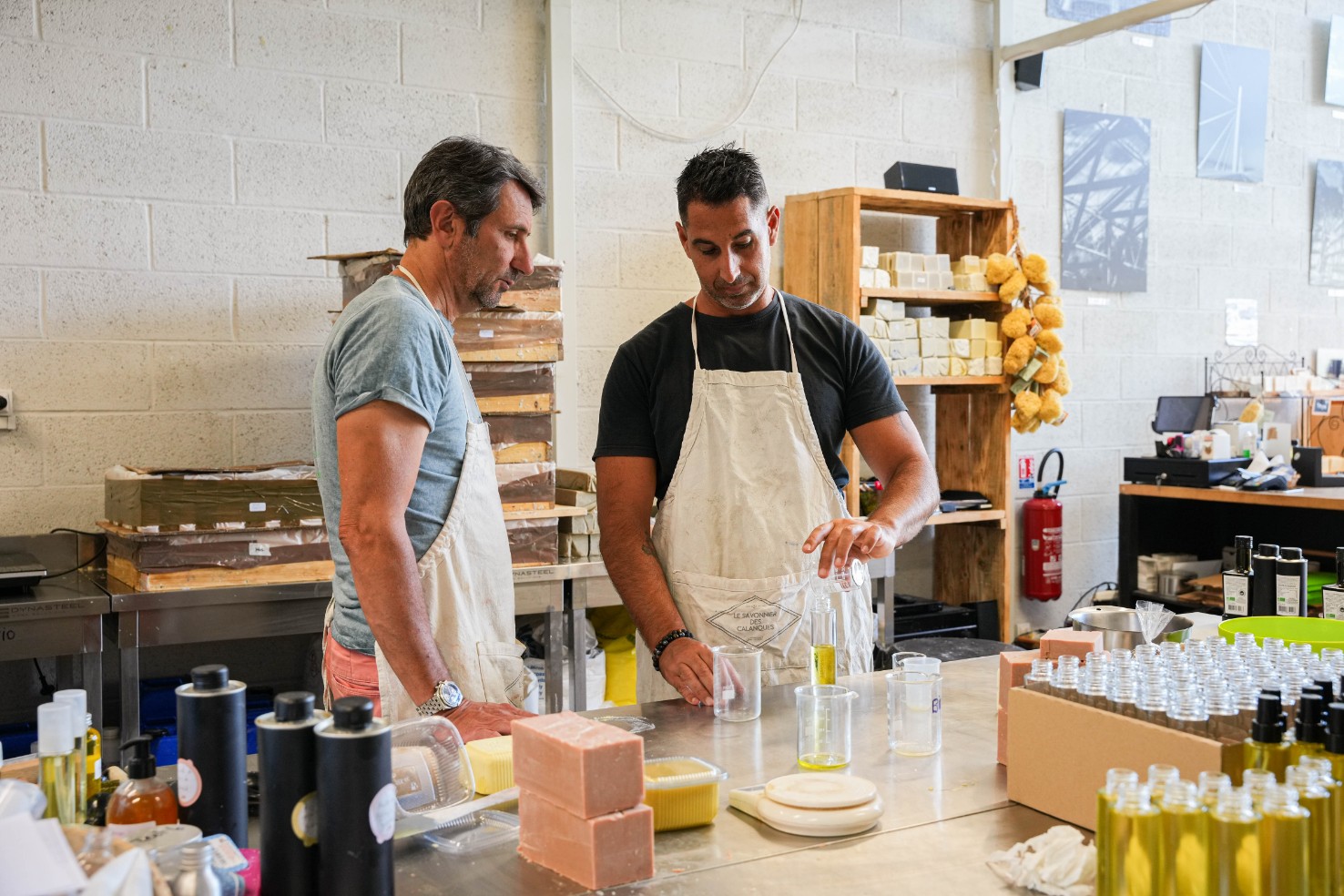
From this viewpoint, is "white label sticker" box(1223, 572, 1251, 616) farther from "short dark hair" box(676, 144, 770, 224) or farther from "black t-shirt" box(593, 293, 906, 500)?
"short dark hair" box(676, 144, 770, 224)

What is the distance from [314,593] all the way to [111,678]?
31.0 inches

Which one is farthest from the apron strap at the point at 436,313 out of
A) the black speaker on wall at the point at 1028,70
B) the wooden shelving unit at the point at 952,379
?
the black speaker on wall at the point at 1028,70

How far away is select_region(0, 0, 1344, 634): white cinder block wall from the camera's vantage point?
325 centimetres

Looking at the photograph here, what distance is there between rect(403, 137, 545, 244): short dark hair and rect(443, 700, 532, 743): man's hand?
793 millimetres

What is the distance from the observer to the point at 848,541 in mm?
2021

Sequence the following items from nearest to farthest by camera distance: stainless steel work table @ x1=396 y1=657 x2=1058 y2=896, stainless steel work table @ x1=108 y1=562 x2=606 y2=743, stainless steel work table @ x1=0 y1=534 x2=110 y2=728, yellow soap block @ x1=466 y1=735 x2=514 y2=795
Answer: stainless steel work table @ x1=396 y1=657 x2=1058 y2=896 → yellow soap block @ x1=466 y1=735 x2=514 y2=795 → stainless steel work table @ x1=0 y1=534 x2=110 y2=728 → stainless steel work table @ x1=108 y1=562 x2=606 y2=743

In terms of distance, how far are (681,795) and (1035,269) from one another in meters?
3.41

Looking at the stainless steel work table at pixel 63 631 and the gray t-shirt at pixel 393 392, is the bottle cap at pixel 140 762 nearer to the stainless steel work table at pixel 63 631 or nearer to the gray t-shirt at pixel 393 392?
the gray t-shirt at pixel 393 392

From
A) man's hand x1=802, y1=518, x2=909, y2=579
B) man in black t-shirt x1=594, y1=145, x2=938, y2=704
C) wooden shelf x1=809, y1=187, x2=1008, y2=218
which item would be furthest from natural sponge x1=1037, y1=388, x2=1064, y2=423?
man's hand x1=802, y1=518, x2=909, y2=579

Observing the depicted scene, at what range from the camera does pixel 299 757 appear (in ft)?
3.63

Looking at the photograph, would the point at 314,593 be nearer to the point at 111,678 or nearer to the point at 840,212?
the point at 111,678

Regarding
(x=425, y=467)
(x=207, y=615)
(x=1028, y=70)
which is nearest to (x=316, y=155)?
(x=207, y=615)

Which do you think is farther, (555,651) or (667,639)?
(555,651)

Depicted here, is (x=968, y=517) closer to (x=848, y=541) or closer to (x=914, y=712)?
(x=848, y=541)
